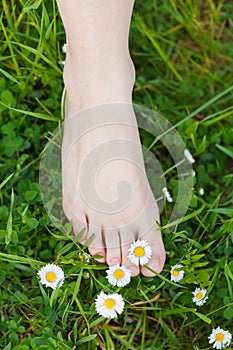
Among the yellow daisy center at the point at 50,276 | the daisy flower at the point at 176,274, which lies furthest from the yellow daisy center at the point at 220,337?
the yellow daisy center at the point at 50,276

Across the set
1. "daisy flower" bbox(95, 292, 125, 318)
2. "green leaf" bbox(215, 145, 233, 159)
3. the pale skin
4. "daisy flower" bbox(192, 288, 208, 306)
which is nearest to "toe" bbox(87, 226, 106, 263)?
the pale skin

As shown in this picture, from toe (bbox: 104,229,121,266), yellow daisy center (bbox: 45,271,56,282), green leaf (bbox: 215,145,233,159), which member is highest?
green leaf (bbox: 215,145,233,159)

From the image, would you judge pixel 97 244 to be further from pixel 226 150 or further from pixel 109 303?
pixel 226 150

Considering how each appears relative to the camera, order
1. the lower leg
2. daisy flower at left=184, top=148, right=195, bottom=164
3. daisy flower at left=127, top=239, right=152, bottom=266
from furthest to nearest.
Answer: daisy flower at left=184, top=148, right=195, bottom=164
daisy flower at left=127, top=239, right=152, bottom=266
the lower leg

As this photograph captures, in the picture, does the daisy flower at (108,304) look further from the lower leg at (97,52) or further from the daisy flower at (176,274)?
the lower leg at (97,52)

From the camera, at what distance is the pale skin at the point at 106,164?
1310 millimetres

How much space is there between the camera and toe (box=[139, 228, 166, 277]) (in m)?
1.32

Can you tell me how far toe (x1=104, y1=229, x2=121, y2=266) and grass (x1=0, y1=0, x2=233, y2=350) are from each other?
0.04 m

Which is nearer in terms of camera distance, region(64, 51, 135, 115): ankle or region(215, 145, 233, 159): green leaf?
region(64, 51, 135, 115): ankle

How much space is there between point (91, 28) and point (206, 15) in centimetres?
64

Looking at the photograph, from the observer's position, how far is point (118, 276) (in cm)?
128

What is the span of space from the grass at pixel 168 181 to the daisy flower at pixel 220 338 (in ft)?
0.07

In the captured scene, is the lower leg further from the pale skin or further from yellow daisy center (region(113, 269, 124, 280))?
yellow daisy center (region(113, 269, 124, 280))

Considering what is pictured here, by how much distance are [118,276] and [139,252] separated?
0.09m
